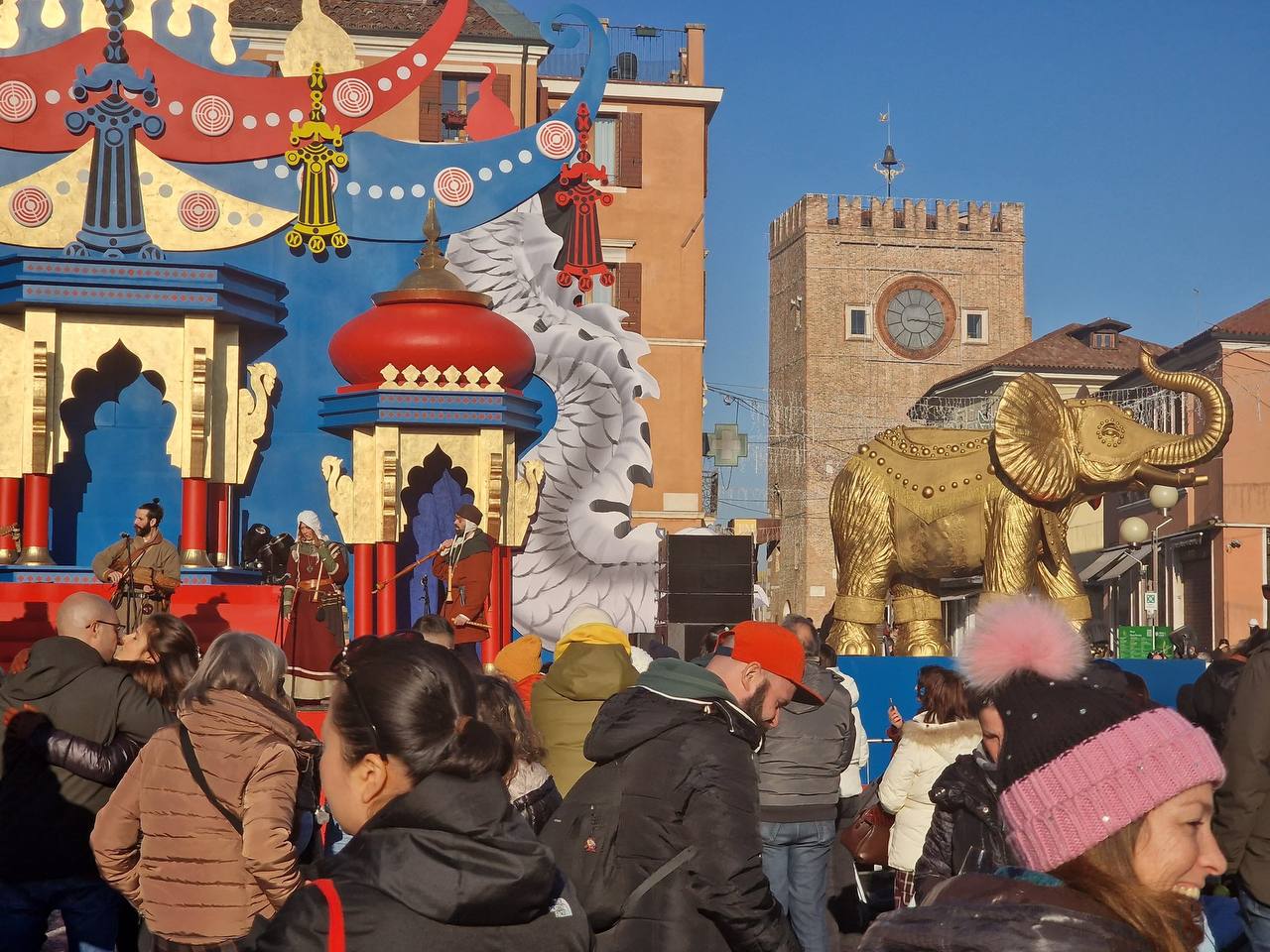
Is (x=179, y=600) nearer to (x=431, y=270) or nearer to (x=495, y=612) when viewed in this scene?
(x=495, y=612)

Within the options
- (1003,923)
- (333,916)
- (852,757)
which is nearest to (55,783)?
(333,916)

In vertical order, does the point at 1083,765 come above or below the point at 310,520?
below

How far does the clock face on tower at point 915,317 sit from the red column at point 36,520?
215ft

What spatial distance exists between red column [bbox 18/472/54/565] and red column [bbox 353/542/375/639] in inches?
119

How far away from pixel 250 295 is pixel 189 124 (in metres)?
2.13

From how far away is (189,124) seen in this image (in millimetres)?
18547

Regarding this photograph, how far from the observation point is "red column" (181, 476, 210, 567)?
56.5 ft

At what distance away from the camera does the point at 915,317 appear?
8056 cm

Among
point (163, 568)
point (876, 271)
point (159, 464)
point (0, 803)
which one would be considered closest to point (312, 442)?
point (159, 464)

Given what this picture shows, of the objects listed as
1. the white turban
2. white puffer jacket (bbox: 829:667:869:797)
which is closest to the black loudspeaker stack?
the white turban

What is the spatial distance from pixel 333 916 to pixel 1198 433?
1402 centimetres

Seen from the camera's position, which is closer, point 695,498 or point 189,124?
point 189,124

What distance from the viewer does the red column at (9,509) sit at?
17.0m

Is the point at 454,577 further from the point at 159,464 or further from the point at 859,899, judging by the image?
the point at 859,899
